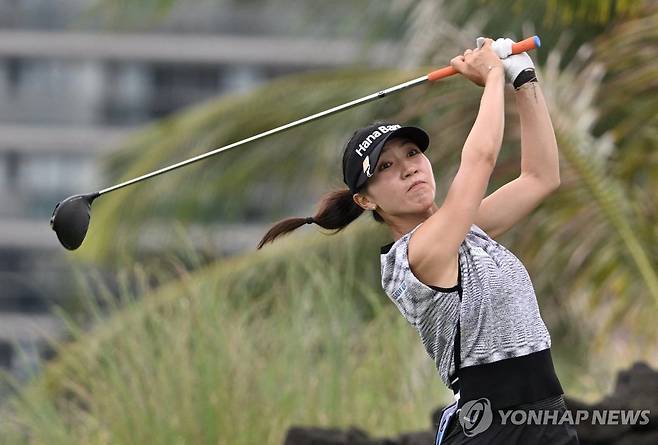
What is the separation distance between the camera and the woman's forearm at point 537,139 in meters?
4.07

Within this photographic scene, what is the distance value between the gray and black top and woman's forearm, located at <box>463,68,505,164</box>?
264 millimetres

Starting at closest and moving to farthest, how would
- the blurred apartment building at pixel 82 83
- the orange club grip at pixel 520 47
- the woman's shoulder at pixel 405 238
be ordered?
the woman's shoulder at pixel 405 238
the orange club grip at pixel 520 47
the blurred apartment building at pixel 82 83

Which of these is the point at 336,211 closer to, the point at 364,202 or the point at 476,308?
the point at 364,202

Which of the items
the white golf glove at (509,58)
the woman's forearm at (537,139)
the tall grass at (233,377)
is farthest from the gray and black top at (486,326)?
the tall grass at (233,377)

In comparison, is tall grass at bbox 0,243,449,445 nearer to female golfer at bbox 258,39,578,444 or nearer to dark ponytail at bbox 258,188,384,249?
dark ponytail at bbox 258,188,384,249

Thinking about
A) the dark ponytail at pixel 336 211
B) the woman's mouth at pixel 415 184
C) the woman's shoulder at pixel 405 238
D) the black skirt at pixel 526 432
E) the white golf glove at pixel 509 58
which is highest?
the white golf glove at pixel 509 58

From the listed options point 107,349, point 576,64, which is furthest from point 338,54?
point 107,349

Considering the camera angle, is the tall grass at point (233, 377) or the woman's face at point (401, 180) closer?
the woman's face at point (401, 180)

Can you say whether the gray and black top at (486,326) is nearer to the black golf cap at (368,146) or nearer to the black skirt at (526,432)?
the black skirt at (526,432)

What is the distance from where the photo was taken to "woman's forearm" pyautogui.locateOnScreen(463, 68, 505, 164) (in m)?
3.76

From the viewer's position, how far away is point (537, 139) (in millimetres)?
4102

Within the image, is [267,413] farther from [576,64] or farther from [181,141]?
[181,141]

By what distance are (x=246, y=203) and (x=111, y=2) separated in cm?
191

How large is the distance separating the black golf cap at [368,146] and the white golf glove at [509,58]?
31 cm
